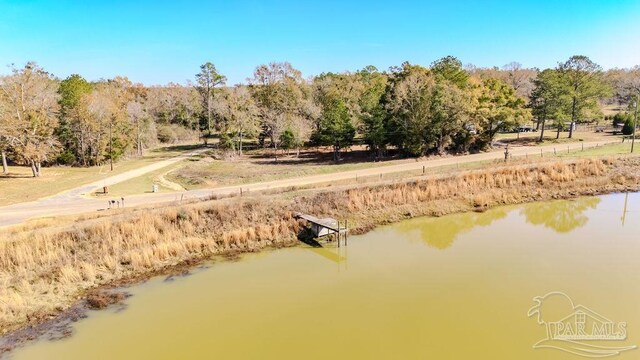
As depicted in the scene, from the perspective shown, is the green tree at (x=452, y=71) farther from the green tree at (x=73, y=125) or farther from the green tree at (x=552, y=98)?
the green tree at (x=73, y=125)

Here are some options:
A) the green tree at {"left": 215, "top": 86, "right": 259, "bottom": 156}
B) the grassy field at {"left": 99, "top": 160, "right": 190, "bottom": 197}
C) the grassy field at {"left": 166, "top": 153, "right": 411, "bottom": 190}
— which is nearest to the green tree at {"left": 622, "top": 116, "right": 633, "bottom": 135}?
the grassy field at {"left": 166, "top": 153, "right": 411, "bottom": 190}

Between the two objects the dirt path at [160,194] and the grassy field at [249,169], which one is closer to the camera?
the dirt path at [160,194]

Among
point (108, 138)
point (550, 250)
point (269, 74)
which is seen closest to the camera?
point (550, 250)

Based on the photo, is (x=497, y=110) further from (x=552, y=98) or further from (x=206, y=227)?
(x=206, y=227)

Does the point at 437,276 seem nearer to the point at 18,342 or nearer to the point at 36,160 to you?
the point at 18,342

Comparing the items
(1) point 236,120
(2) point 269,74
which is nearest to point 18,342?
(1) point 236,120

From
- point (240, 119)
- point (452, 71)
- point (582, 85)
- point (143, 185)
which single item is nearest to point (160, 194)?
point (143, 185)

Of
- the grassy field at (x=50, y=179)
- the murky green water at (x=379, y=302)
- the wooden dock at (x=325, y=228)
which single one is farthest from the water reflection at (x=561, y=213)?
the grassy field at (x=50, y=179)
